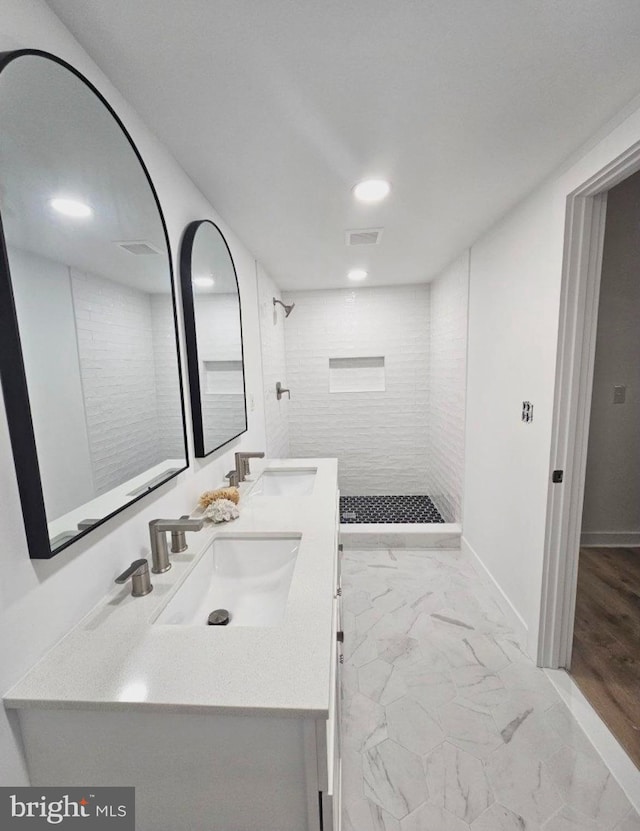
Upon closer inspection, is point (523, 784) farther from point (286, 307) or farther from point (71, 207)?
point (286, 307)

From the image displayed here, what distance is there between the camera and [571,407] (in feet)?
4.83

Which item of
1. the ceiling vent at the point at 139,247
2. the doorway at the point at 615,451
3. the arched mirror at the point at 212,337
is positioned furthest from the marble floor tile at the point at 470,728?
the ceiling vent at the point at 139,247

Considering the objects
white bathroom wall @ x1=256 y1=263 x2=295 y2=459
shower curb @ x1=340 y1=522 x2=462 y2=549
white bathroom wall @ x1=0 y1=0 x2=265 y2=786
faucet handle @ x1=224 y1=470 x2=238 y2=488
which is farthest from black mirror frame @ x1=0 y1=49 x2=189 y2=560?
shower curb @ x1=340 y1=522 x2=462 y2=549

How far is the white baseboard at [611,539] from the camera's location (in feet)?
8.79

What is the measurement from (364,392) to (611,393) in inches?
79.4

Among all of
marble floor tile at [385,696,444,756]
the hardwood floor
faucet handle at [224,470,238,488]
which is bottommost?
marble floor tile at [385,696,444,756]

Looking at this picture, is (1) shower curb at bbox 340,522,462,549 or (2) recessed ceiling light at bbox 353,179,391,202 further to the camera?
(1) shower curb at bbox 340,522,462,549

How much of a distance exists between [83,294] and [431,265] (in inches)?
104

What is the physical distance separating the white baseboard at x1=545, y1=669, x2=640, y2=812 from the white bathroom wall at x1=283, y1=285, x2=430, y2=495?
2.17m

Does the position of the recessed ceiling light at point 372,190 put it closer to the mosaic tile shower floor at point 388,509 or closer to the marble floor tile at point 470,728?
the marble floor tile at point 470,728

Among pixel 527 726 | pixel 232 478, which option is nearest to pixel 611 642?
pixel 527 726

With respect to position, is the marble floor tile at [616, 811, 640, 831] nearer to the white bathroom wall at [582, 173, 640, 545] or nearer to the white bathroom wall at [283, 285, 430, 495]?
the white bathroom wall at [582, 173, 640, 545]

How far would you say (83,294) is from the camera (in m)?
0.83

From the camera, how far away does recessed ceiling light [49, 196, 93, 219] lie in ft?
2.48
